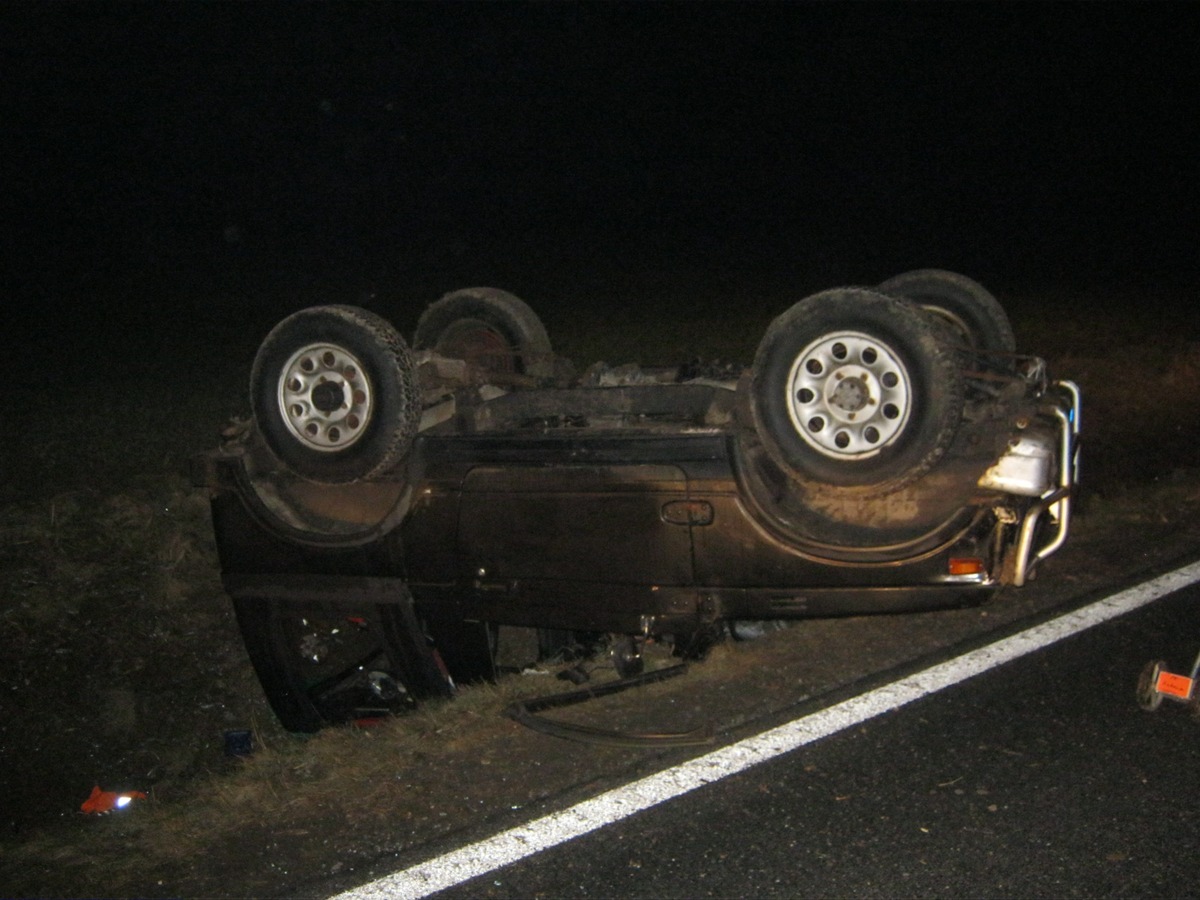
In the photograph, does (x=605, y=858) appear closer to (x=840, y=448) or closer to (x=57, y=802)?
(x=840, y=448)

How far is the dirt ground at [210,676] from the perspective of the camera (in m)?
3.94

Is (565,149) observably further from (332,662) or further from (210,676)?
(332,662)

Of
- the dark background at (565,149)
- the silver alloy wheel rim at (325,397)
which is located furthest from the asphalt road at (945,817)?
the dark background at (565,149)

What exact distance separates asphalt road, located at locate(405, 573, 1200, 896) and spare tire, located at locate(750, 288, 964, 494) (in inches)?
35.8

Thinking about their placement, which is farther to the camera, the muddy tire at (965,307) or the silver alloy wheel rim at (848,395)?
the muddy tire at (965,307)

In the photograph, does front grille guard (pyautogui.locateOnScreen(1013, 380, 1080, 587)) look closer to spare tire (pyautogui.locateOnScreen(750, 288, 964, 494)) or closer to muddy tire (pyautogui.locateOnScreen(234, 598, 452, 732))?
spare tire (pyautogui.locateOnScreen(750, 288, 964, 494))

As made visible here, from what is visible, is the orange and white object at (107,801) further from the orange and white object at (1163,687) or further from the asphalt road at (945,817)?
the orange and white object at (1163,687)

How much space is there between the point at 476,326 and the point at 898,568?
271 centimetres

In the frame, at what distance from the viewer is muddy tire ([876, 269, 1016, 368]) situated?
5.50 meters

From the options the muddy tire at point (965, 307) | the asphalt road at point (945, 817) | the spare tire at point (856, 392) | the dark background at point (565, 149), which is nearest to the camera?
the asphalt road at point (945, 817)

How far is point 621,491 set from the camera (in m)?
4.60

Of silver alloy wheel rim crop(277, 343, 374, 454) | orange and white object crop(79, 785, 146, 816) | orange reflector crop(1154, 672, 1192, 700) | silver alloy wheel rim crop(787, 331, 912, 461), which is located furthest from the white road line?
orange and white object crop(79, 785, 146, 816)

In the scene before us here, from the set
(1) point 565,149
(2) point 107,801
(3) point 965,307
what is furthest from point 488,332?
(1) point 565,149

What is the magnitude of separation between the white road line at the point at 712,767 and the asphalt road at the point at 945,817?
57mm
